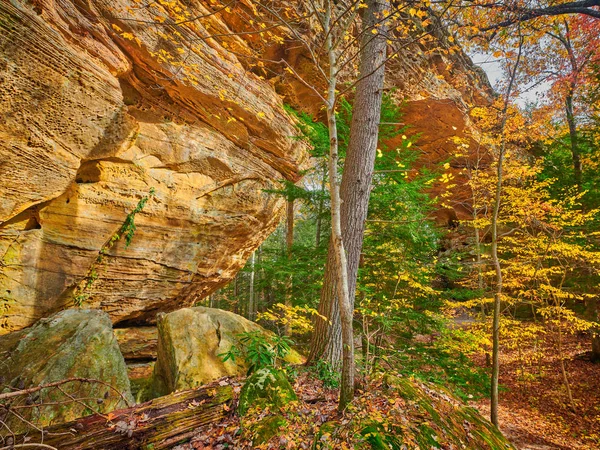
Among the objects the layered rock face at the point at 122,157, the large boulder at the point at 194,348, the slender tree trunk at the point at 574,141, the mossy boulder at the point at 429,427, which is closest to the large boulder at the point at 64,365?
the large boulder at the point at 194,348

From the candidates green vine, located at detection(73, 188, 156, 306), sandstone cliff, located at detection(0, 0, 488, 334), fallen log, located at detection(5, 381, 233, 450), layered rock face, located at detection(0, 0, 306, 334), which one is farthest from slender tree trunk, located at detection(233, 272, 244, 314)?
fallen log, located at detection(5, 381, 233, 450)

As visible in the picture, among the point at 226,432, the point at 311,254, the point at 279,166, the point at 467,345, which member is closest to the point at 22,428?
the point at 226,432

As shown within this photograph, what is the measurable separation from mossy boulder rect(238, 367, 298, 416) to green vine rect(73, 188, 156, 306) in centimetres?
593

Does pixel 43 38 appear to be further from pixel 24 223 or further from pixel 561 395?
pixel 561 395

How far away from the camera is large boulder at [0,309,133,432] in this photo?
3.32 meters

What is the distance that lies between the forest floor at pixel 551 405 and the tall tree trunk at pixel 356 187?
4485 mm

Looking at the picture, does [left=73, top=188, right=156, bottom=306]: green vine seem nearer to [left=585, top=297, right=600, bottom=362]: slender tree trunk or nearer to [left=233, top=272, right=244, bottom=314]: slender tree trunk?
[left=233, top=272, right=244, bottom=314]: slender tree trunk

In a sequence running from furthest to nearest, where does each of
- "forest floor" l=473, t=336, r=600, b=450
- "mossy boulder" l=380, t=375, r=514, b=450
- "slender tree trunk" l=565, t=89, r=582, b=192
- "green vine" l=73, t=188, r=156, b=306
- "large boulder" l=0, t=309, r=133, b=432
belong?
"slender tree trunk" l=565, t=89, r=582, b=192 → "green vine" l=73, t=188, r=156, b=306 → "forest floor" l=473, t=336, r=600, b=450 → "large boulder" l=0, t=309, r=133, b=432 → "mossy boulder" l=380, t=375, r=514, b=450

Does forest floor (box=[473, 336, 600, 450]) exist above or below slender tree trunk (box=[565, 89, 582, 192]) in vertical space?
below

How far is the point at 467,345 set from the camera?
651 centimetres

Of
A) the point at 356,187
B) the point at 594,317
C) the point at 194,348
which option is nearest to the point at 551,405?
the point at 594,317

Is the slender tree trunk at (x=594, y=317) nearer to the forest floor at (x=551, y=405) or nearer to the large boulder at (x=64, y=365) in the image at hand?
the forest floor at (x=551, y=405)

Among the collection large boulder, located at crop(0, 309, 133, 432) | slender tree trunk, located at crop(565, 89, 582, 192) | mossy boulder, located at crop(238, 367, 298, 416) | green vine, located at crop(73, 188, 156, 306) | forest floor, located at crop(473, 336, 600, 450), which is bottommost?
forest floor, located at crop(473, 336, 600, 450)

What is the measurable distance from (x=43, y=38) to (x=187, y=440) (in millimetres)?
6570
